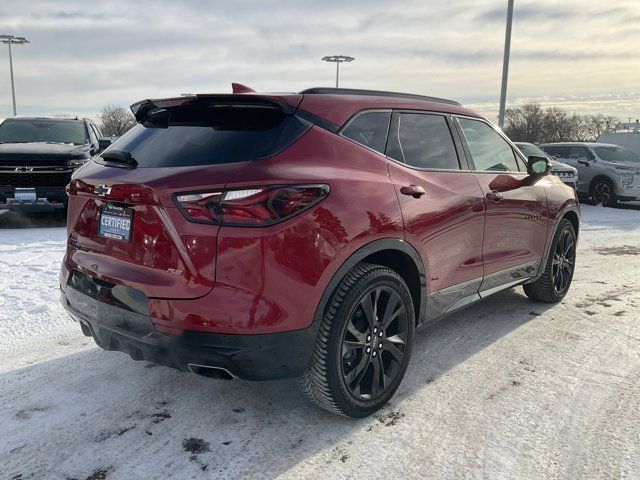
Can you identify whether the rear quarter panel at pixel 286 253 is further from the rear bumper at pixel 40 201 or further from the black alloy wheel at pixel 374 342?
the rear bumper at pixel 40 201

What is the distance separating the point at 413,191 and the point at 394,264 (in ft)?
1.47

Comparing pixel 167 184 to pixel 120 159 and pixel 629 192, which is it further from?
pixel 629 192

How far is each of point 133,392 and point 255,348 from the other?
1219 mm

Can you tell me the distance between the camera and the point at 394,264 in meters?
3.17

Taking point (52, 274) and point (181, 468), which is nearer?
point (181, 468)

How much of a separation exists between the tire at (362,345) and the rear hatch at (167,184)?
A: 2.22 ft

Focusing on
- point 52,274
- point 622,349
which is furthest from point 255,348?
point 52,274

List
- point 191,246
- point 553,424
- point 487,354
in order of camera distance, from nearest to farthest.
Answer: point 191,246
point 553,424
point 487,354

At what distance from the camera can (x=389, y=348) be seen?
3039mm

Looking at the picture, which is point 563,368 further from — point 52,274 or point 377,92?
point 52,274

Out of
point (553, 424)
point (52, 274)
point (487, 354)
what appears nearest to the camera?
point (553, 424)

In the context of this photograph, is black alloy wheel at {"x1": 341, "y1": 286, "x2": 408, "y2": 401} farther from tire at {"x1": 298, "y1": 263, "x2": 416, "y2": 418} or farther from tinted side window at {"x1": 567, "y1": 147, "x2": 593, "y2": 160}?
tinted side window at {"x1": 567, "y1": 147, "x2": 593, "y2": 160}

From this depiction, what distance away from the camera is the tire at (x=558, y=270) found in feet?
16.0

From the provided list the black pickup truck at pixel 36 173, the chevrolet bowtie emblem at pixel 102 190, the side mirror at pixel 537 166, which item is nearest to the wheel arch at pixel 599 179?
the side mirror at pixel 537 166
